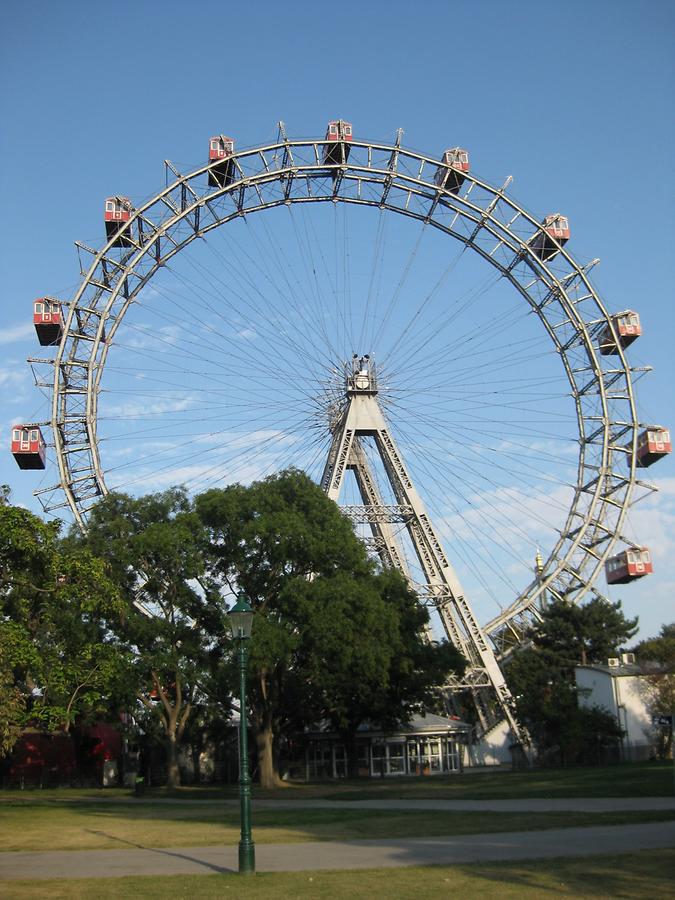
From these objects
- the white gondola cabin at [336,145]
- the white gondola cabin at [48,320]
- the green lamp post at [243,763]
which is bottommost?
the green lamp post at [243,763]

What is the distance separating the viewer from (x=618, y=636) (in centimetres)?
6612

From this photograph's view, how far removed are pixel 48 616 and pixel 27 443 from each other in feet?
51.8

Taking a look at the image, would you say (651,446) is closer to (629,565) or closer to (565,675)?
(629,565)

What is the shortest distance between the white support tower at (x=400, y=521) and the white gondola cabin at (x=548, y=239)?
36.8 feet

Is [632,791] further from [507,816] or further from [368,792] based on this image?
[368,792]

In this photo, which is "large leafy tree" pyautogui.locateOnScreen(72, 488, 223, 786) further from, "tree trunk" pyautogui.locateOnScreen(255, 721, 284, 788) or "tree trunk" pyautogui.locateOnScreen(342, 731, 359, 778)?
"tree trunk" pyautogui.locateOnScreen(342, 731, 359, 778)

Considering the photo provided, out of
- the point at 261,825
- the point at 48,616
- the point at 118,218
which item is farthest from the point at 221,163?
the point at 261,825

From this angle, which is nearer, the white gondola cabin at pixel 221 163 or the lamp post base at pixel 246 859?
the lamp post base at pixel 246 859

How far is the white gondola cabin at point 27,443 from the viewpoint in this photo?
49844mm

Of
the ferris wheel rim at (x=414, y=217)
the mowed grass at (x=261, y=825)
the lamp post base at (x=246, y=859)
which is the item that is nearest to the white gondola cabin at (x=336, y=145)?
the ferris wheel rim at (x=414, y=217)

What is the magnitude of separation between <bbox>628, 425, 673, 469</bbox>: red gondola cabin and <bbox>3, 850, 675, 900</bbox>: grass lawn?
41802mm

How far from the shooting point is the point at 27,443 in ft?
164

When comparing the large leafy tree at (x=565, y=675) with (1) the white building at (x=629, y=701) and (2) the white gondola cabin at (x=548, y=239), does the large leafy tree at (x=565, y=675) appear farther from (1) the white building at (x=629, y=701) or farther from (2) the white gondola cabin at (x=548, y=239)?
(2) the white gondola cabin at (x=548, y=239)

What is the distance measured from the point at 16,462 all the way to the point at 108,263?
10.9m
